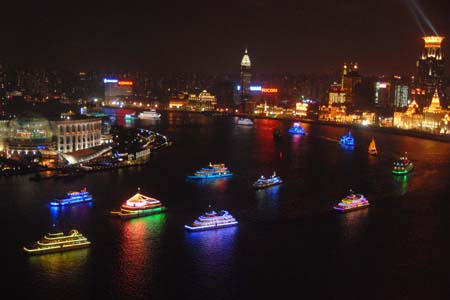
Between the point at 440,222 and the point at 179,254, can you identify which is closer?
the point at 179,254

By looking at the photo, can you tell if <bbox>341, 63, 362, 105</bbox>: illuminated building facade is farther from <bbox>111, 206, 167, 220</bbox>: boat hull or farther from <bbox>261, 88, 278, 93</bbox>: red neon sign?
<bbox>111, 206, 167, 220</bbox>: boat hull

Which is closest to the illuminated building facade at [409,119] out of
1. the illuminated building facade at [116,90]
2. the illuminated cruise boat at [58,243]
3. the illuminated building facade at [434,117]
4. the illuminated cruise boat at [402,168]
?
the illuminated building facade at [434,117]

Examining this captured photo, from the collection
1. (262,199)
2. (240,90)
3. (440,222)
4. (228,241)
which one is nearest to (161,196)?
(262,199)

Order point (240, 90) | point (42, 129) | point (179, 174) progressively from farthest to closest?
point (240, 90) < point (42, 129) < point (179, 174)

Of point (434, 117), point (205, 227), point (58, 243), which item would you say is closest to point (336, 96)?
point (434, 117)

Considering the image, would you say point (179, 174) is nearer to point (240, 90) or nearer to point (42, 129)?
point (42, 129)

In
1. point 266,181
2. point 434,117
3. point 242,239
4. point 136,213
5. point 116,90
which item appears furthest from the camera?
point 116,90

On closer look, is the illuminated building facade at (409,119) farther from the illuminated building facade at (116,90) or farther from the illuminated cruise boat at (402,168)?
the illuminated building facade at (116,90)

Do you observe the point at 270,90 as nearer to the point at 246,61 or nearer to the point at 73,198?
the point at 246,61
